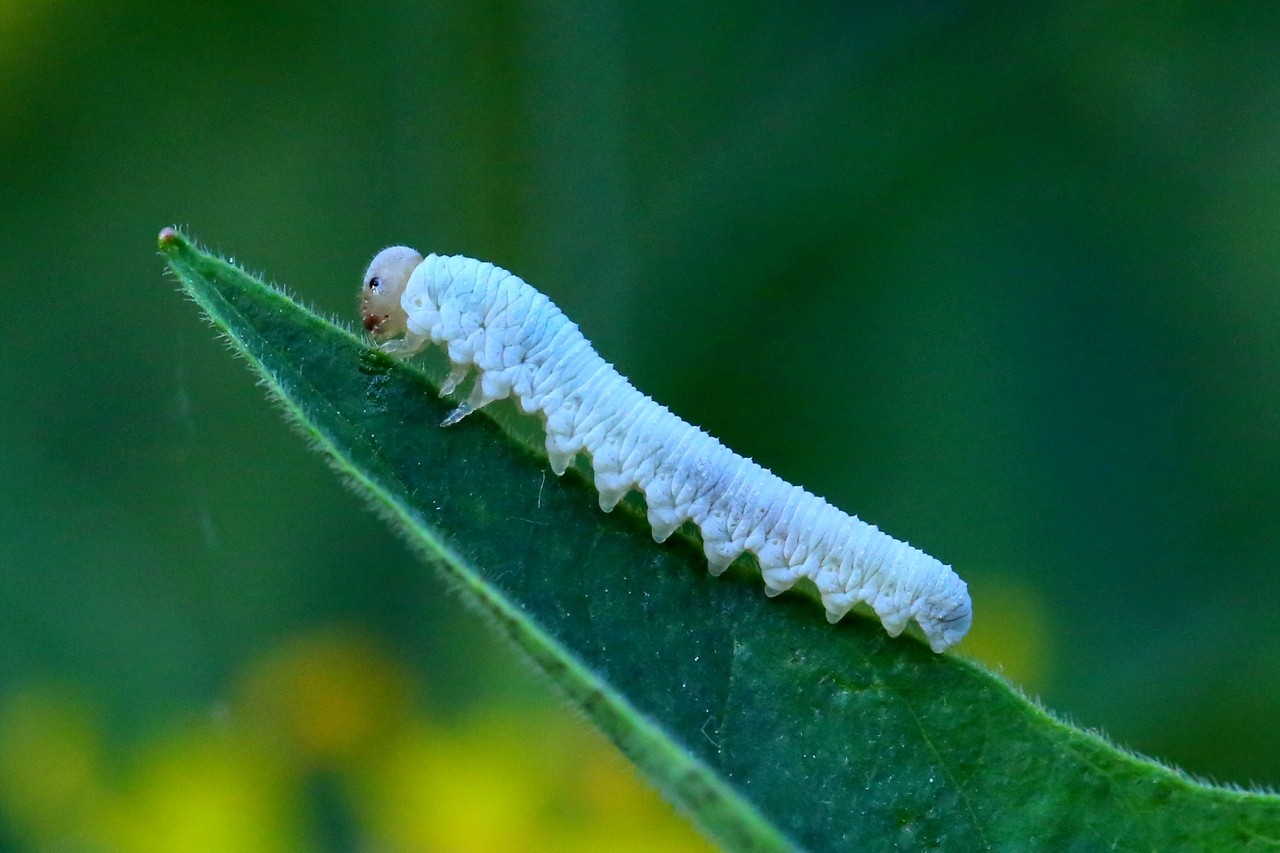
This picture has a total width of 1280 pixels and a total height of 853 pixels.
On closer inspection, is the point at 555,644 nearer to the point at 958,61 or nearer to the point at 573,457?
the point at 573,457

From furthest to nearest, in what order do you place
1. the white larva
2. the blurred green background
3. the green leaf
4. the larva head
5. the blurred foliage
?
1. the blurred green background
2. the blurred foliage
3. the larva head
4. the white larva
5. the green leaf

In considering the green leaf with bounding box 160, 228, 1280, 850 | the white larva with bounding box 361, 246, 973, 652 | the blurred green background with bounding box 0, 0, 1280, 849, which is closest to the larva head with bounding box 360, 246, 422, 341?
the white larva with bounding box 361, 246, 973, 652

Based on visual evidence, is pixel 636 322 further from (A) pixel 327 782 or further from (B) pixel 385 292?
(A) pixel 327 782

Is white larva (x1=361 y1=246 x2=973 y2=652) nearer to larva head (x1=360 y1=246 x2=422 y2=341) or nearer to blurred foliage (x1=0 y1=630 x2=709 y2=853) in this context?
larva head (x1=360 y1=246 x2=422 y2=341)

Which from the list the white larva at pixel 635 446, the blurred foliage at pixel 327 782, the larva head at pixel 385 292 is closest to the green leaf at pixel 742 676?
the white larva at pixel 635 446

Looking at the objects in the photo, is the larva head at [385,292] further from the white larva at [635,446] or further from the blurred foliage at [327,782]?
the blurred foliage at [327,782]

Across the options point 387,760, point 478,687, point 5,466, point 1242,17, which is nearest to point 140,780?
point 387,760
